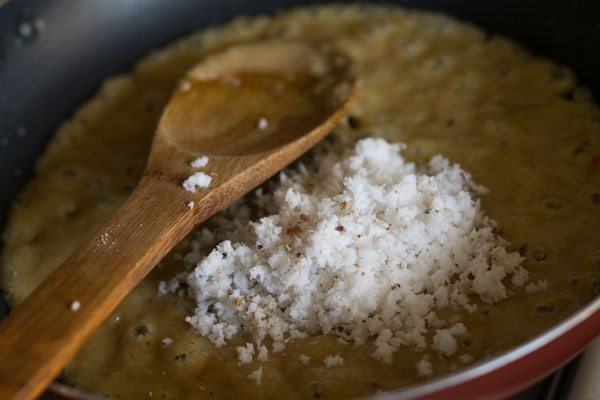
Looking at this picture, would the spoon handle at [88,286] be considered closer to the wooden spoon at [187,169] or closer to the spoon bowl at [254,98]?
the wooden spoon at [187,169]

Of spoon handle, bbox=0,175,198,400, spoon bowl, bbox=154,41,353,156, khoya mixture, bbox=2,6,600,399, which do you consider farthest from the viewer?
spoon bowl, bbox=154,41,353,156

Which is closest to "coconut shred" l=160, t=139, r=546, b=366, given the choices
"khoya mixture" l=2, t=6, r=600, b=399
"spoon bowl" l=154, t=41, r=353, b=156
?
"khoya mixture" l=2, t=6, r=600, b=399

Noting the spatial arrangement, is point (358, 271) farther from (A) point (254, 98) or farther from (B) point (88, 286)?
(A) point (254, 98)

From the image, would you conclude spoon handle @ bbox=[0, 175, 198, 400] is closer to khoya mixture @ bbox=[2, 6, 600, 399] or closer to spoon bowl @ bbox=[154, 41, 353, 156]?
khoya mixture @ bbox=[2, 6, 600, 399]

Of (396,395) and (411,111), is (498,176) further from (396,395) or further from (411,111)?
(396,395)

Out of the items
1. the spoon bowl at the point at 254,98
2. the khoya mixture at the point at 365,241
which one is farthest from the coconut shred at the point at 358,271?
the spoon bowl at the point at 254,98

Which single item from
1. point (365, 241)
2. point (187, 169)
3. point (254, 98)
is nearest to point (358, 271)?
point (365, 241)

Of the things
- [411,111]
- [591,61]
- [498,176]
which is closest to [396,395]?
[498,176]

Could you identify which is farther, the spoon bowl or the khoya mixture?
the spoon bowl
